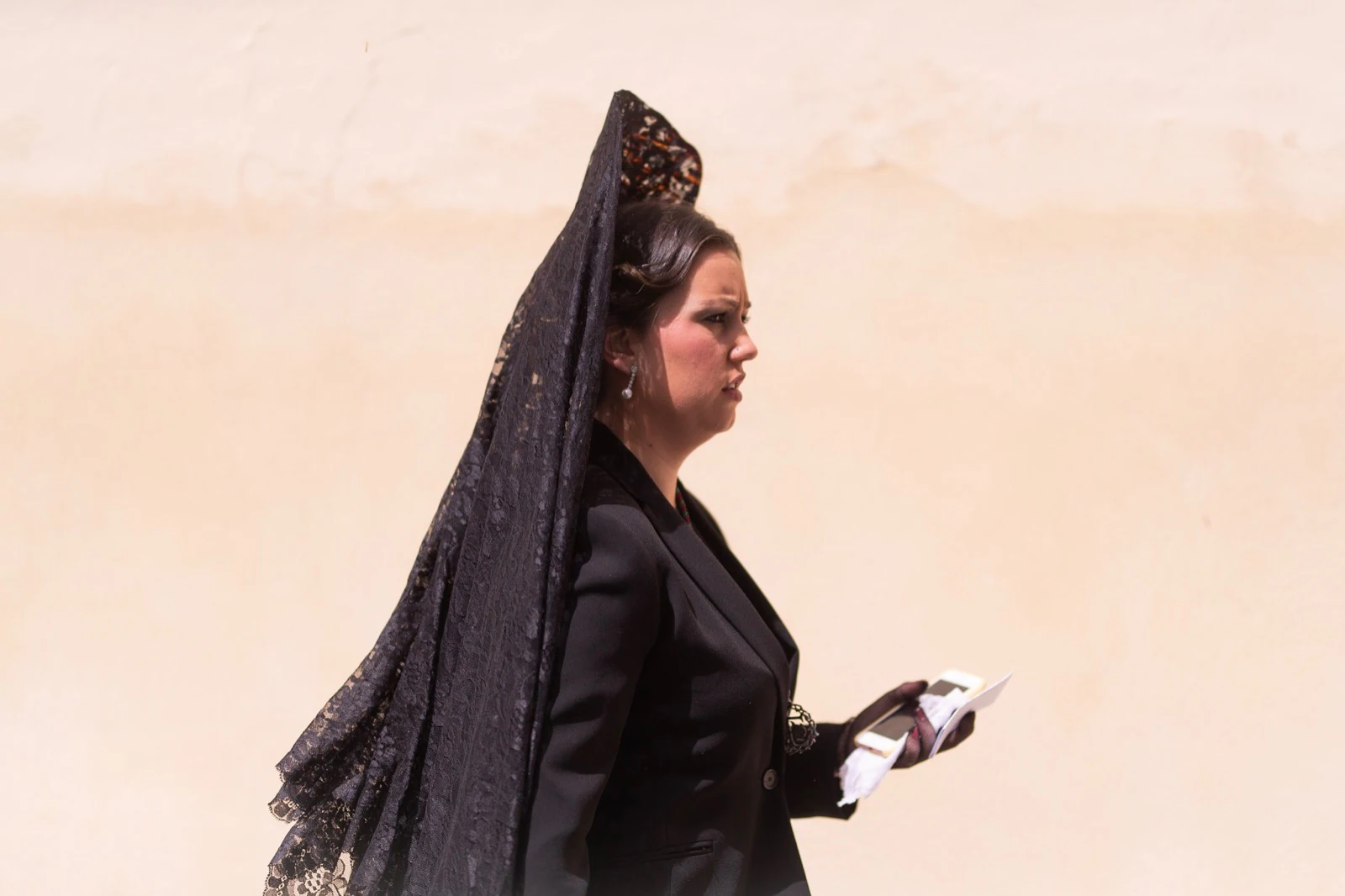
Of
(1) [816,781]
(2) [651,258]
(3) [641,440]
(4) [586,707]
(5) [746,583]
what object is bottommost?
(1) [816,781]

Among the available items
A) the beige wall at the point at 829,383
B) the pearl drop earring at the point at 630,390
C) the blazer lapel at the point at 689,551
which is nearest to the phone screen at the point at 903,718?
the blazer lapel at the point at 689,551

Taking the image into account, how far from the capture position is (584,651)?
1.15 metres

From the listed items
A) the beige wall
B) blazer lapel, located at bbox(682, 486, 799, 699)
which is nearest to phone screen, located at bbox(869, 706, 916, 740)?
blazer lapel, located at bbox(682, 486, 799, 699)

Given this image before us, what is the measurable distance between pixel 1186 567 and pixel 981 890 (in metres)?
0.91

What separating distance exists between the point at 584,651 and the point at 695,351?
36 cm

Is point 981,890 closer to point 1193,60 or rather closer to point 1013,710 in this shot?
point 1013,710

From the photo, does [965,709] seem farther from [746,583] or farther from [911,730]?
[746,583]

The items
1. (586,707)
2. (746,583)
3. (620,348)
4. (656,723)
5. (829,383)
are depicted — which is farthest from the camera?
(829,383)

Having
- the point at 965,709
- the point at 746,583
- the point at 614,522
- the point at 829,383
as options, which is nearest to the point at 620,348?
the point at 614,522

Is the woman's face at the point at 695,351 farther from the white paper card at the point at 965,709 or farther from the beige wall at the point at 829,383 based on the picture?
the beige wall at the point at 829,383

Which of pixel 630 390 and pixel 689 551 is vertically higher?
pixel 630 390

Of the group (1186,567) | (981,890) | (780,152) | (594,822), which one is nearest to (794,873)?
(594,822)

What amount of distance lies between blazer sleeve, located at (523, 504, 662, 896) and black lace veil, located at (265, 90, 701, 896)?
0.06ft

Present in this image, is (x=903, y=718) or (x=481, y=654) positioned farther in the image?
(x=903, y=718)
